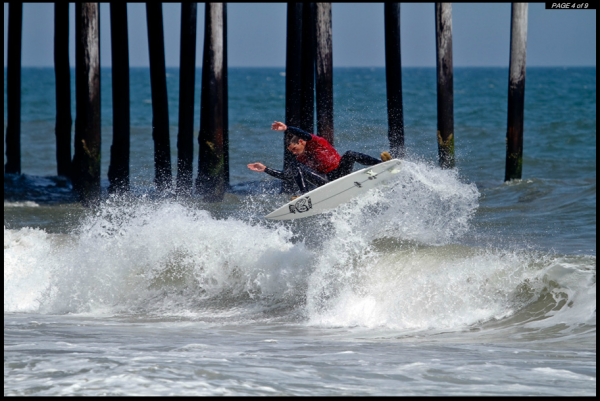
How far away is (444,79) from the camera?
37.2ft

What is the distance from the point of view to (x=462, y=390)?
431 centimetres

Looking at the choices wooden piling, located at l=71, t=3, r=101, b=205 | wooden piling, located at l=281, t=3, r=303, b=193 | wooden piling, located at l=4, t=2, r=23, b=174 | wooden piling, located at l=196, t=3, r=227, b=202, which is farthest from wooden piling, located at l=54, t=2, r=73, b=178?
wooden piling, located at l=281, t=3, r=303, b=193

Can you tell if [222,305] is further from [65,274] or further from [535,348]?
[535,348]

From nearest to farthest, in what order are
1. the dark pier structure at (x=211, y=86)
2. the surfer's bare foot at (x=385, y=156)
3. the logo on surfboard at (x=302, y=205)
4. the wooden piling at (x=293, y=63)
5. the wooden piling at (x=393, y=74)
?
the surfer's bare foot at (x=385, y=156)
the logo on surfboard at (x=302, y=205)
the dark pier structure at (x=211, y=86)
the wooden piling at (x=393, y=74)
the wooden piling at (x=293, y=63)

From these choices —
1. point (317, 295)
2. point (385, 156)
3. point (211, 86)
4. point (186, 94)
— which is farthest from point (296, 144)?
point (186, 94)

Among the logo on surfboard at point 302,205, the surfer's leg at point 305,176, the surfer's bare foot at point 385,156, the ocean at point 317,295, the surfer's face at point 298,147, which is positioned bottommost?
the ocean at point 317,295

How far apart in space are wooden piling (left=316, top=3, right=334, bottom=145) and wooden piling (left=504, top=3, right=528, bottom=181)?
10.2 ft

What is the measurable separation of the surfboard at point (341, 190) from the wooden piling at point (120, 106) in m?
4.27

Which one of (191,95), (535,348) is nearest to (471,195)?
(191,95)

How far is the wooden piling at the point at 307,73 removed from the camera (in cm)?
1141

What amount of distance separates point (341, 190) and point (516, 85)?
4881 millimetres

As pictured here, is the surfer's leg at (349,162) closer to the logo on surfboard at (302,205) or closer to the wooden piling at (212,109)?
the logo on surfboard at (302,205)

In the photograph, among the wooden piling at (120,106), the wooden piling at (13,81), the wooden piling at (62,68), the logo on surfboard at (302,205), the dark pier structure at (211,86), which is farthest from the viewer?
the wooden piling at (13,81)

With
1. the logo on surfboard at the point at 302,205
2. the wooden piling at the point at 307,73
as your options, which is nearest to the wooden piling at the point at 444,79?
the wooden piling at the point at 307,73
